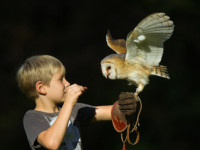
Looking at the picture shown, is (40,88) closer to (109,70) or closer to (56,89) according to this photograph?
(56,89)

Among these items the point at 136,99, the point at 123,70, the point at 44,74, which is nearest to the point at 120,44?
the point at 123,70

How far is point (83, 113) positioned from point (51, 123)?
0.30 meters

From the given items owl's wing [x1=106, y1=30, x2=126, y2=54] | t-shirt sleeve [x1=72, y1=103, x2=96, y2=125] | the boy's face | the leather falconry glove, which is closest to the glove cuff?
the leather falconry glove

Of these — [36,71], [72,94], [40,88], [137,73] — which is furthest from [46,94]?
[137,73]

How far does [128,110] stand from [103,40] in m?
3.50

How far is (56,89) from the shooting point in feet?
6.91

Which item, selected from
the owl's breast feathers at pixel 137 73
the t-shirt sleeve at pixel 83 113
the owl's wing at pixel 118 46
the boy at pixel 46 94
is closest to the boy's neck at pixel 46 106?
the boy at pixel 46 94

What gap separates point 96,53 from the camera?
5.60 meters

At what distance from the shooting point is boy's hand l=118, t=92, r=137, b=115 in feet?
7.15

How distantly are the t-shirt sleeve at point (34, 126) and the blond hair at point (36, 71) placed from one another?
0.59ft

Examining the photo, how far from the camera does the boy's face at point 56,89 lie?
6.90 feet

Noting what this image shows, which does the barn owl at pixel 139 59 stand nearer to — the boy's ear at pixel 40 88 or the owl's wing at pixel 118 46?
the owl's wing at pixel 118 46

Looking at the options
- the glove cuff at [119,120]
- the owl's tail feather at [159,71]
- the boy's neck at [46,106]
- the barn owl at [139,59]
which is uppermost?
the barn owl at [139,59]

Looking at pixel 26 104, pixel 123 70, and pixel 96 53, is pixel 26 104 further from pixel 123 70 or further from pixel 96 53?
pixel 123 70
